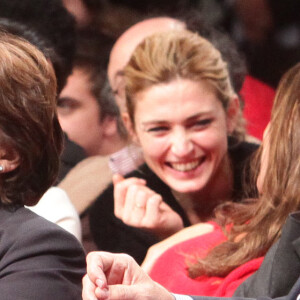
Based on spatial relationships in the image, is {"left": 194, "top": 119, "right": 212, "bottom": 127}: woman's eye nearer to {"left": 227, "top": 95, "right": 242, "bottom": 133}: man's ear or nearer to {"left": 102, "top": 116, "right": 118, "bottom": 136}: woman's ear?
{"left": 227, "top": 95, "right": 242, "bottom": 133}: man's ear

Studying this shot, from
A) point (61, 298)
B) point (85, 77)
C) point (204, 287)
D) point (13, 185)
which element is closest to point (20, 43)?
point (13, 185)

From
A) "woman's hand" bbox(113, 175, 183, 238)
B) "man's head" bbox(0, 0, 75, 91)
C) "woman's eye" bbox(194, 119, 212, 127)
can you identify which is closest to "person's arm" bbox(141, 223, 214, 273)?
"woman's hand" bbox(113, 175, 183, 238)

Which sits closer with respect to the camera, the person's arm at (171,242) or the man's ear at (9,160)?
the man's ear at (9,160)

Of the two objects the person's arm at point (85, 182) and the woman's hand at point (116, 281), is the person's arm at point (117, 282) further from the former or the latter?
the person's arm at point (85, 182)

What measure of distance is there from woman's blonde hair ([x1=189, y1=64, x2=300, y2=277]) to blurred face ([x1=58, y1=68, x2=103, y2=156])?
0.59 meters

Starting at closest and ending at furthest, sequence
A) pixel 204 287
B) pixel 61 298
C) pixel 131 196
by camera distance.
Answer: pixel 61 298
pixel 204 287
pixel 131 196

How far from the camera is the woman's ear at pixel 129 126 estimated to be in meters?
1.61

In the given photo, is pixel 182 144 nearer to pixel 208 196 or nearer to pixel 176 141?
pixel 176 141

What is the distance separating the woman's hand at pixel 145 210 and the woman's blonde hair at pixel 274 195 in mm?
252

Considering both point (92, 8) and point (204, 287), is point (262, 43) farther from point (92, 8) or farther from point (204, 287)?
point (204, 287)

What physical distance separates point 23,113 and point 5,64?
0.06 meters

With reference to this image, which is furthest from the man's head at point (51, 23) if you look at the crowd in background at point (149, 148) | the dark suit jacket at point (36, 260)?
the dark suit jacket at point (36, 260)

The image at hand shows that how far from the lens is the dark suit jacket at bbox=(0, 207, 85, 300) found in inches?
33.5

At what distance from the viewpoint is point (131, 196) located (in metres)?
1.52
